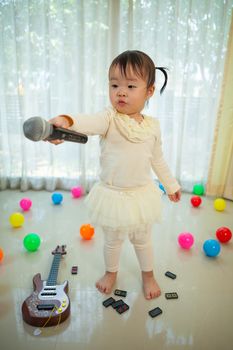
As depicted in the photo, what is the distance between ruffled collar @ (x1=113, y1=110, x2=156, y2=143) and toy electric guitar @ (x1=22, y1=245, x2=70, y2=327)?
0.70 meters

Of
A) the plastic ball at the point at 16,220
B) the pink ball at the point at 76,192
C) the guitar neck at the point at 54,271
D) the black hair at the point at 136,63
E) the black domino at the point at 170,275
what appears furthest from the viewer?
the pink ball at the point at 76,192

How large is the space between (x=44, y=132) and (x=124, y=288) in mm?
861

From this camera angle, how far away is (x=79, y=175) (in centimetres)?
229

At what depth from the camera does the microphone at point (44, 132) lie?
25.0 inches

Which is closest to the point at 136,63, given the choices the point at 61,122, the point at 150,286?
the point at 61,122

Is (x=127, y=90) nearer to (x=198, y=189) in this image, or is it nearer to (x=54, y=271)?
(x=54, y=271)

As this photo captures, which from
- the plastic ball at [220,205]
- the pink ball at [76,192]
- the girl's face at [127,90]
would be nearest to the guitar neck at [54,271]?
the girl's face at [127,90]

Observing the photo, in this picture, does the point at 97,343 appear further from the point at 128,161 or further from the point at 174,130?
the point at 174,130

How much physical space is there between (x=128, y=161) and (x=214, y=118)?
1.52 meters

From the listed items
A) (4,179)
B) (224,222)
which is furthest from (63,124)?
(4,179)

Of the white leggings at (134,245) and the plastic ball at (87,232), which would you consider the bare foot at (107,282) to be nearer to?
the white leggings at (134,245)

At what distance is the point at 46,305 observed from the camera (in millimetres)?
1001

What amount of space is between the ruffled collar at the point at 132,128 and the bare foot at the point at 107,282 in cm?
66

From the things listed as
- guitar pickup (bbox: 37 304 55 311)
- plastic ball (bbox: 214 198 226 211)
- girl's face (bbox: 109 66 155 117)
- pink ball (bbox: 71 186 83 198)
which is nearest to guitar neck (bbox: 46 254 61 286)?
guitar pickup (bbox: 37 304 55 311)
